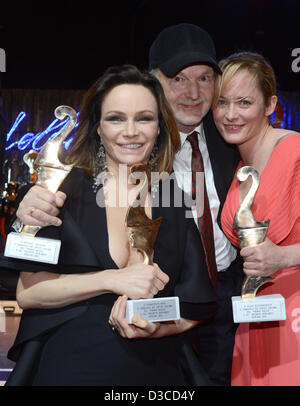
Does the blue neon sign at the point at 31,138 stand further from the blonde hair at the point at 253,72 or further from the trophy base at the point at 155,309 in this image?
the trophy base at the point at 155,309

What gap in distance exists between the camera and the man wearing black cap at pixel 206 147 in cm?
190

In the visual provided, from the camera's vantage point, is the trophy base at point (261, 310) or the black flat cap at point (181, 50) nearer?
the trophy base at point (261, 310)

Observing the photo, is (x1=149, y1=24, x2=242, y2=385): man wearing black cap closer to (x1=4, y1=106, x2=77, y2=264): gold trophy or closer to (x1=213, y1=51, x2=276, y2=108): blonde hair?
(x1=213, y1=51, x2=276, y2=108): blonde hair

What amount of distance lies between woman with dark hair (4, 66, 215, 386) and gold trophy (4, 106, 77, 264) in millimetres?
43

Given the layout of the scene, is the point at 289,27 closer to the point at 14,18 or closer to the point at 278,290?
the point at 14,18

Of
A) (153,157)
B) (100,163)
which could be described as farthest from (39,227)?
(153,157)

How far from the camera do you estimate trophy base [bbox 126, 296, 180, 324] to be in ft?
4.53

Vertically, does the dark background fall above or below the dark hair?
above

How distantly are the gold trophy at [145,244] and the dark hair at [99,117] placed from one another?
0.60 feet

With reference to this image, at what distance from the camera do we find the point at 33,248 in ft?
4.54

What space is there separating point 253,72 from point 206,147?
355 mm

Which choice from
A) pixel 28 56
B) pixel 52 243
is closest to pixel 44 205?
pixel 52 243

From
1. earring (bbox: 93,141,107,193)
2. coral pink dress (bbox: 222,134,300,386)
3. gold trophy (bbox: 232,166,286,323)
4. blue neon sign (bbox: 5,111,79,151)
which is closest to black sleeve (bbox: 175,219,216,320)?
gold trophy (bbox: 232,166,286,323)

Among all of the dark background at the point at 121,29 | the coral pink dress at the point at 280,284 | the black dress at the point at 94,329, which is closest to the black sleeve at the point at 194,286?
the black dress at the point at 94,329
